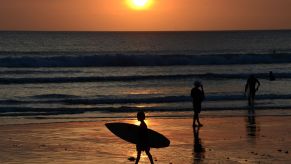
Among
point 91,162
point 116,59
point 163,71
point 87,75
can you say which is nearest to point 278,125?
point 91,162

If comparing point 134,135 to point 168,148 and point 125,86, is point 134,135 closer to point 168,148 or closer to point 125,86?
point 168,148

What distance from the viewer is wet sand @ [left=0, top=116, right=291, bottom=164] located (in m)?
15.3

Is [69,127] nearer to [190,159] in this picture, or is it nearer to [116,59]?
[190,159]

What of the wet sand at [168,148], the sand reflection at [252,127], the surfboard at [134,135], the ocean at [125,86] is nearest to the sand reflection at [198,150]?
the wet sand at [168,148]

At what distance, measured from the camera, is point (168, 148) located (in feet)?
54.8

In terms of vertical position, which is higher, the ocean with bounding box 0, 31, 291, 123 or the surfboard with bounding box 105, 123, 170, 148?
the ocean with bounding box 0, 31, 291, 123

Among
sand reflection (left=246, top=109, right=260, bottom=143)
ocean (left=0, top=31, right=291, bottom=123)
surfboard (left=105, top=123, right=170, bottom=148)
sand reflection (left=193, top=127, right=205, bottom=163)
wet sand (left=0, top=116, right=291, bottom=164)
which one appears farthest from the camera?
ocean (left=0, top=31, right=291, bottom=123)

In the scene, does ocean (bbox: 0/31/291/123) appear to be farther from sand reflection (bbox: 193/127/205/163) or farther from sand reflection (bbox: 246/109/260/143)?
sand reflection (bbox: 193/127/205/163)

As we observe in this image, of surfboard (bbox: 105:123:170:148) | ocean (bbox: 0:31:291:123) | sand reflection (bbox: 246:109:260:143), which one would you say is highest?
ocean (bbox: 0:31:291:123)

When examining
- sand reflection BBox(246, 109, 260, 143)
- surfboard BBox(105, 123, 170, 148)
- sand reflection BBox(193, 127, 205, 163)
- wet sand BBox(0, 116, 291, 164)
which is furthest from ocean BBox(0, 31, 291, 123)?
surfboard BBox(105, 123, 170, 148)

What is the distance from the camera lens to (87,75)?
2131 inches

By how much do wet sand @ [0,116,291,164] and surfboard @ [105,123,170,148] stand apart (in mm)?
520

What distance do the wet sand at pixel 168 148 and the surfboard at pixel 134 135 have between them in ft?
1.71

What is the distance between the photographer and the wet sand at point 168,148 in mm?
15289
